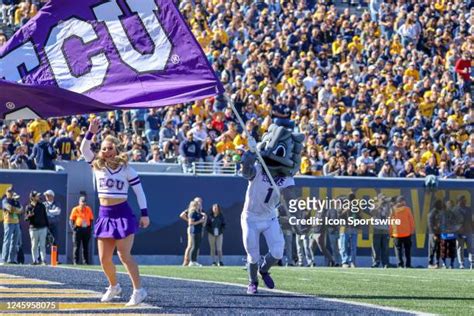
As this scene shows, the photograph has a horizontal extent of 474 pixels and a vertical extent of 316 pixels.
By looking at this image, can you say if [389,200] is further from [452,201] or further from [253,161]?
[253,161]

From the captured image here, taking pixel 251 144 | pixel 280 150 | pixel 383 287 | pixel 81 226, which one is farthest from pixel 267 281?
pixel 81 226

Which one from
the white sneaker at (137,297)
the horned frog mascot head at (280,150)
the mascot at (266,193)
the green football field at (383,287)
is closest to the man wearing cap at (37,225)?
the green football field at (383,287)

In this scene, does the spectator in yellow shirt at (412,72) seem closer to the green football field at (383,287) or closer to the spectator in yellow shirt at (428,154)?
the spectator in yellow shirt at (428,154)

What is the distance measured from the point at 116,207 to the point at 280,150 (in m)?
2.91

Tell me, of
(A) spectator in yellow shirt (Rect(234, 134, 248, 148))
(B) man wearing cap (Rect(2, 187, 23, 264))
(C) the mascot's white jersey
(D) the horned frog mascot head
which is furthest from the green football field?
(A) spectator in yellow shirt (Rect(234, 134, 248, 148))

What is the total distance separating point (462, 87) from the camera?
3262 cm

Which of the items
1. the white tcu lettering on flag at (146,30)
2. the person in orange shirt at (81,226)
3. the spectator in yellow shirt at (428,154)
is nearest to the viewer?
the white tcu lettering on flag at (146,30)

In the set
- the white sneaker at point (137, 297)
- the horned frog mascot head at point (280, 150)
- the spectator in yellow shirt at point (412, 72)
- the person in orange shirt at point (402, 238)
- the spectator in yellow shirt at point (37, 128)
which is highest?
the spectator in yellow shirt at point (412, 72)

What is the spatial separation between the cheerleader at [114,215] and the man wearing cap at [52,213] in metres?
13.5

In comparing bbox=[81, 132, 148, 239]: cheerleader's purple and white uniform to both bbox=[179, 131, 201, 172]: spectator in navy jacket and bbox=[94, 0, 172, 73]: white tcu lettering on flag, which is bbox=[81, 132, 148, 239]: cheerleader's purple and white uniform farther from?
bbox=[179, 131, 201, 172]: spectator in navy jacket

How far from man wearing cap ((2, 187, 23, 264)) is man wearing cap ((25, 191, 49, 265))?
10.7 inches

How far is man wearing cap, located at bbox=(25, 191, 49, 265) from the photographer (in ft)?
84.0

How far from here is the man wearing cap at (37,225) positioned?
25594 mm

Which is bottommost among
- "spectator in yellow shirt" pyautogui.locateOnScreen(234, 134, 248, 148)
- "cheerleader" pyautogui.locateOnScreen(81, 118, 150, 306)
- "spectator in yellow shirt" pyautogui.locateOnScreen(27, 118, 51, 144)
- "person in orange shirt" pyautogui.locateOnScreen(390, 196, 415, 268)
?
"person in orange shirt" pyautogui.locateOnScreen(390, 196, 415, 268)
